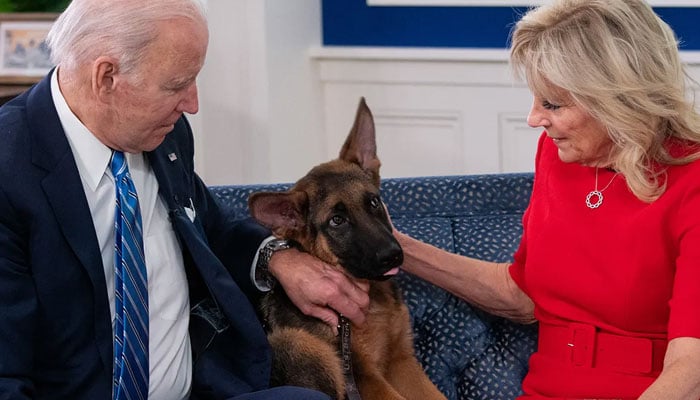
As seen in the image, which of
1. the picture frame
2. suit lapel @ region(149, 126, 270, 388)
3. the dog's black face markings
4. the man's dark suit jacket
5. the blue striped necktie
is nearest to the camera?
the man's dark suit jacket

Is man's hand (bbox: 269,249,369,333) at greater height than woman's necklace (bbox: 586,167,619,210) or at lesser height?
lesser

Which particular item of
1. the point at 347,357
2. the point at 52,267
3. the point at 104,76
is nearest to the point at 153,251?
the point at 52,267

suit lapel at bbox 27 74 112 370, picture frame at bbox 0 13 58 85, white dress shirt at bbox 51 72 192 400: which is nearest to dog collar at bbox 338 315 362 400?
white dress shirt at bbox 51 72 192 400

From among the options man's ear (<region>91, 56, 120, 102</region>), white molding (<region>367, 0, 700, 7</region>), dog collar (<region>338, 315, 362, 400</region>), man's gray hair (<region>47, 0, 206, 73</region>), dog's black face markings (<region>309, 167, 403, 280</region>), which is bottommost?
dog collar (<region>338, 315, 362, 400</region>)

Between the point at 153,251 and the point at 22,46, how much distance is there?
80.3 inches

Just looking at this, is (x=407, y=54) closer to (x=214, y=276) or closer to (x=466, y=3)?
(x=466, y=3)

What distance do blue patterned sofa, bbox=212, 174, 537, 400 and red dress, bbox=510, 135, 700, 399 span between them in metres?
0.20

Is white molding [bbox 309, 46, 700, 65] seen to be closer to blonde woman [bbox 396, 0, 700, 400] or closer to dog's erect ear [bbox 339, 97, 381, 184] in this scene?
dog's erect ear [bbox 339, 97, 381, 184]

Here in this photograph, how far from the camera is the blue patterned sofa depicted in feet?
9.37

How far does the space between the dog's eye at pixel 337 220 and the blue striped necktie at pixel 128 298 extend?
0.52 metres

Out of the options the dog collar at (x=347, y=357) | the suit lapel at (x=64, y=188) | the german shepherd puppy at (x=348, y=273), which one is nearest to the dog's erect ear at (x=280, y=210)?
the german shepherd puppy at (x=348, y=273)

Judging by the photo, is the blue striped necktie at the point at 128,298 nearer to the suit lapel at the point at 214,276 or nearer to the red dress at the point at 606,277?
the suit lapel at the point at 214,276

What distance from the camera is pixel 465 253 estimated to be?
296 cm

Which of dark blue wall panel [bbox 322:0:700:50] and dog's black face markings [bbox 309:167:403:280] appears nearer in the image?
dog's black face markings [bbox 309:167:403:280]
